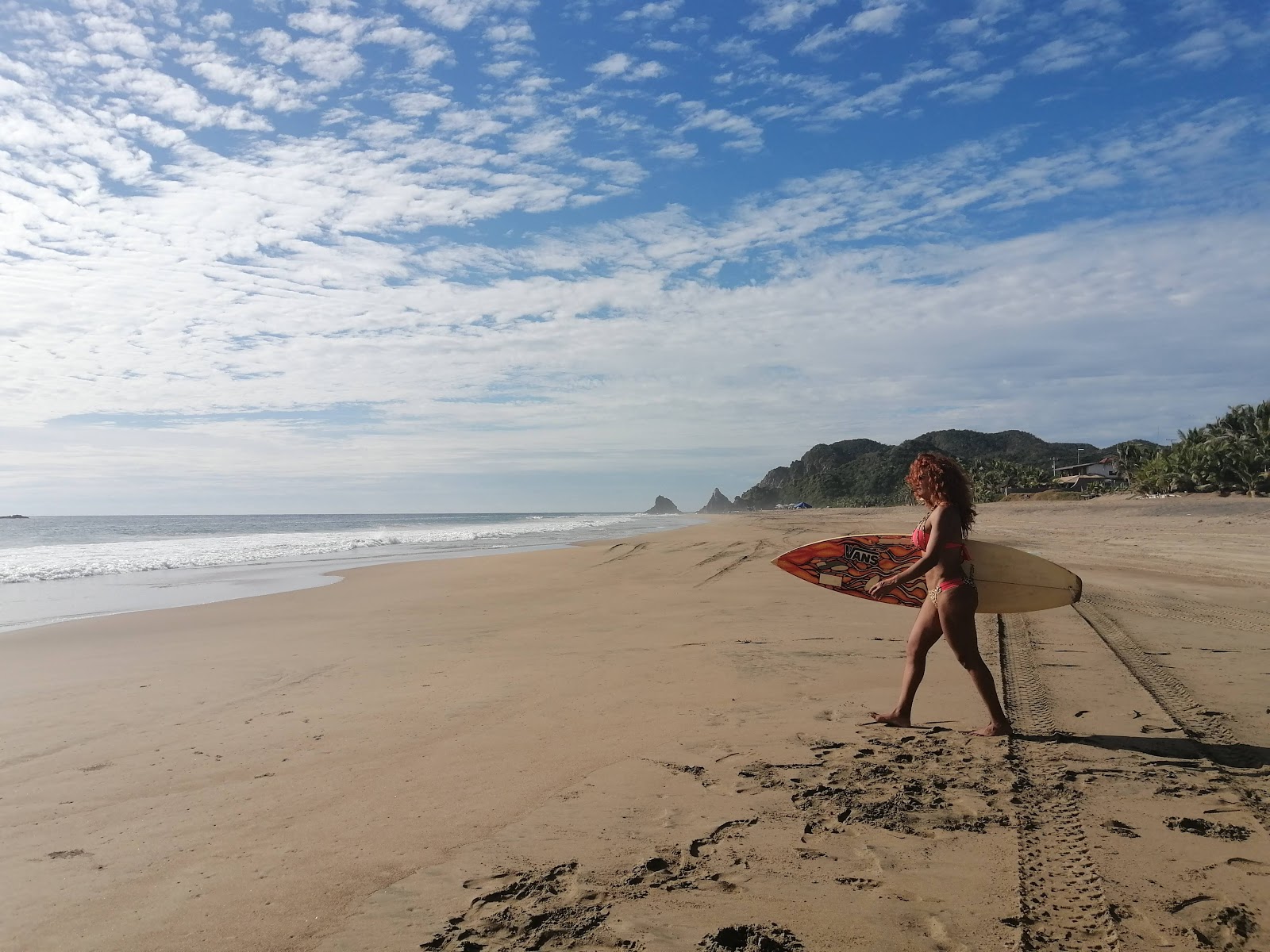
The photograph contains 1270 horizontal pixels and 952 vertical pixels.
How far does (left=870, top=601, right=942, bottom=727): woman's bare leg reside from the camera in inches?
189

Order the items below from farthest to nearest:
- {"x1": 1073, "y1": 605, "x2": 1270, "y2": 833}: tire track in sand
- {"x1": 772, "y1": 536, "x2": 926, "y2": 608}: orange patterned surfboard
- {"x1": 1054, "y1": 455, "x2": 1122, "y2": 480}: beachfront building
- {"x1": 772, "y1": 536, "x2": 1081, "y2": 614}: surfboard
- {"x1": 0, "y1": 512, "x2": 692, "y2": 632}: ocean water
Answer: {"x1": 1054, "y1": 455, "x2": 1122, "y2": 480}: beachfront building
{"x1": 0, "y1": 512, "x2": 692, "y2": 632}: ocean water
{"x1": 772, "y1": 536, "x2": 926, "y2": 608}: orange patterned surfboard
{"x1": 772, "y1": 536, "x2": 1081, "y2": 614}: surfboard
{"x1": 1073, "y1": 605, "x2": 1270, "y2": 833}: tire track in sand

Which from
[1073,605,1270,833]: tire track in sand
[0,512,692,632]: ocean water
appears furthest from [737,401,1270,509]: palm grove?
[1073,605,1270,833]: tire track in sand

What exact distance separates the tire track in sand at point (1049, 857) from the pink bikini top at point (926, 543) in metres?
1.06

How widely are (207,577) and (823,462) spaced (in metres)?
119

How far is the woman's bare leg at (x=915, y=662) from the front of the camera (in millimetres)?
4805

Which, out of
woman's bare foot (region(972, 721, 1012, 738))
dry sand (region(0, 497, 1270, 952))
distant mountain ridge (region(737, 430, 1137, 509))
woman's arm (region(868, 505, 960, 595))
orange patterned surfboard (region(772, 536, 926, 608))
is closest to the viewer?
dry sand (region(0, 497, 1270, 952))

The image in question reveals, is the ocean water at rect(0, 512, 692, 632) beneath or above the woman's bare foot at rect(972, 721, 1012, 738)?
above

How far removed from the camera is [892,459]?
9669 cm

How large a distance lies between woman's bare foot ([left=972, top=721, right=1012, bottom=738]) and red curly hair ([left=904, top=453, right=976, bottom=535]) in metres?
1.14

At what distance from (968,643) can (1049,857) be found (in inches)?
66.9

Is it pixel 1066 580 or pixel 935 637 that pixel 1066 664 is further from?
pixel 935 637

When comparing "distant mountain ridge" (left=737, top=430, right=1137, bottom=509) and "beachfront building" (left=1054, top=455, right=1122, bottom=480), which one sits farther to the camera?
"distant mountain ridge" (left=737, top=430, right=1137, bottom=509)

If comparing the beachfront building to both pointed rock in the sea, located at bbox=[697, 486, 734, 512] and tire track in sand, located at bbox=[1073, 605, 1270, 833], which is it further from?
pointed rock in the sea, located at bbox=[697, 486, 734, 512]

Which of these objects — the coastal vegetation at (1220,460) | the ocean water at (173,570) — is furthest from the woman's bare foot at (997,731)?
the coastal vegetation at (1220,460)
